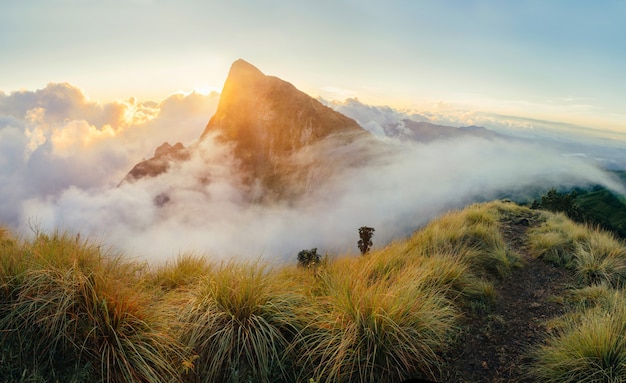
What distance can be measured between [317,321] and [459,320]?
108 inches

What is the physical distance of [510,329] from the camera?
562 centimetres

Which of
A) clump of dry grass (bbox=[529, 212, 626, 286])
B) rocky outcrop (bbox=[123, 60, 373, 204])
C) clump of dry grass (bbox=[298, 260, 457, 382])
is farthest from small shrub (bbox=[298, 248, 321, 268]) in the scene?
rocky outcrop (bbox=[123, 60, 373, 204])

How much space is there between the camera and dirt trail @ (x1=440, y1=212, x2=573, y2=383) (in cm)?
456

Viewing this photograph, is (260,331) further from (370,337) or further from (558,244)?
(558,244)

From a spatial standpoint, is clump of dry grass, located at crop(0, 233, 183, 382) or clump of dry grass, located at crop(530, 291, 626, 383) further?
clump of dry grass, located at crop(530, 291, 626, 383)

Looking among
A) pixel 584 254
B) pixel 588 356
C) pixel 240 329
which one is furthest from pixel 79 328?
A: pixel 584 254

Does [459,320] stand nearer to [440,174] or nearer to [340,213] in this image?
[340,213]

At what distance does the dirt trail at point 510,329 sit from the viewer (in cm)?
456

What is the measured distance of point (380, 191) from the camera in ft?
599

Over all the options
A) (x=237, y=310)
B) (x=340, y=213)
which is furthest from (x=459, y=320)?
(x=340, y=213)

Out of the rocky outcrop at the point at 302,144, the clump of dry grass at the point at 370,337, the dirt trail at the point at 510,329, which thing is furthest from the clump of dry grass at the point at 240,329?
the rocky outcrop at the point at 302,144

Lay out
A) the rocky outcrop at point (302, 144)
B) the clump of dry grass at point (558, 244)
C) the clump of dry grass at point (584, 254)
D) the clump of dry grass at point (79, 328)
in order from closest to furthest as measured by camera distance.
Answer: the clump of dry grass at point (79, 328)
the clump of dry grass at point (584, 254)
the clump of dry grass at point (558, 244)
the rocky outcrop at point (302, 144)

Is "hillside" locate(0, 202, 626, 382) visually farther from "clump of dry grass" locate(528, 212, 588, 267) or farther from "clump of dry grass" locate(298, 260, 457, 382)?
"clump of dry grass" locate(528, 212, 588, 267)

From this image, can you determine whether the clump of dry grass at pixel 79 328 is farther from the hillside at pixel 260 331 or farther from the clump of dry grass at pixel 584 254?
the clump of dry grass at pixel 584 254
